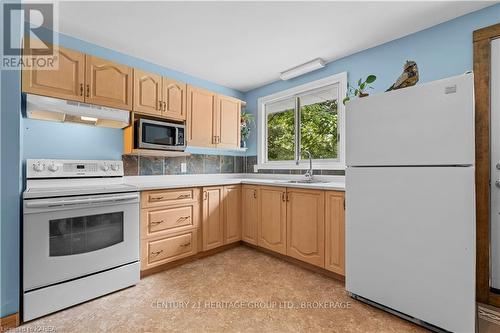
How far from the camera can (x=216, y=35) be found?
7.55 ft

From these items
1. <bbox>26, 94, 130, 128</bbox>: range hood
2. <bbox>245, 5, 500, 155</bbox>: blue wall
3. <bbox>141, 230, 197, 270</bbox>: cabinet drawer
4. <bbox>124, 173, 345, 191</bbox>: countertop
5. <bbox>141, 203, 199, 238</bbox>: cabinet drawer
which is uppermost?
<bbox>245, 5, 500, 155</bbox>: blue wall

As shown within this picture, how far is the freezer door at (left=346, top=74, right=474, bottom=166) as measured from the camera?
1.43 meters

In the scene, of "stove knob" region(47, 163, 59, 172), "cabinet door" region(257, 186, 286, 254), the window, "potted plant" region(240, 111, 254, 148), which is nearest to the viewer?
"stove knob" region(47, 163, 59, 172)

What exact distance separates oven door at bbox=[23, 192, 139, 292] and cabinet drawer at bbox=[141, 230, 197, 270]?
0.16m

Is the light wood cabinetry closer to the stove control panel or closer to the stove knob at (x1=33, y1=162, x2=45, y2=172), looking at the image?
the stove control panel

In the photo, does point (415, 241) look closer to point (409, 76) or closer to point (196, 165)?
A: point (409, 76)

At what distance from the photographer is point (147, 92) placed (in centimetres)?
258

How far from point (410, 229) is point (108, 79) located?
2844mm

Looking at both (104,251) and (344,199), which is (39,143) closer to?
(104,251)

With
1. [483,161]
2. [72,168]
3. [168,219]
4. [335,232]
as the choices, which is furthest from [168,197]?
[483,161]

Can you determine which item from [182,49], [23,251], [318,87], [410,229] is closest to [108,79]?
[182,49]

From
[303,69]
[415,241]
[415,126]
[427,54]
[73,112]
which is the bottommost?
[415,241]

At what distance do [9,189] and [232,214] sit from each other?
2077 millimetres

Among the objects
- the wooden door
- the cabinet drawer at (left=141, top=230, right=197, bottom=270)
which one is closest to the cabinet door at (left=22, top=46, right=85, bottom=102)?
the cabinet drawer at (left=141, top=230, right=197, bottom=270)
